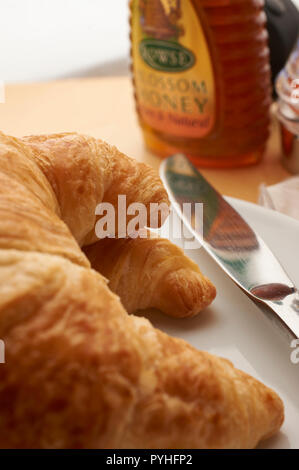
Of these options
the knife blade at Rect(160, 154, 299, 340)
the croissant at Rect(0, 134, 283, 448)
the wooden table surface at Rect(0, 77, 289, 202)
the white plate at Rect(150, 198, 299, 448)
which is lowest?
the wooden table surface at Rect(0, 77, 289, 202)

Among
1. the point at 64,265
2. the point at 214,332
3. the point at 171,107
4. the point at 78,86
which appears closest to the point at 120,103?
the point at 78,86

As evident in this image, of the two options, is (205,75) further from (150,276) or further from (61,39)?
(61,39)

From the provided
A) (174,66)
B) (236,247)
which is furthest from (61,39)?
(236,247)

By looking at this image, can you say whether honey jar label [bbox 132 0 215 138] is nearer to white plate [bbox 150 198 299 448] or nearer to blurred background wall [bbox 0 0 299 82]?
white plate [bbox 150 198 299 448]

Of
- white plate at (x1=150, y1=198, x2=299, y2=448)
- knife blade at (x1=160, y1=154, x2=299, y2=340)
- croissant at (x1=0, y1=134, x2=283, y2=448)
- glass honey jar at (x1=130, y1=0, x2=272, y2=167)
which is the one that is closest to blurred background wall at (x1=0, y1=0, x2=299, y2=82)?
glass honey jar at (x1=130, y1=0, x2=272, y2=167)

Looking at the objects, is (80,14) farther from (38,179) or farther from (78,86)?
(38,179)
